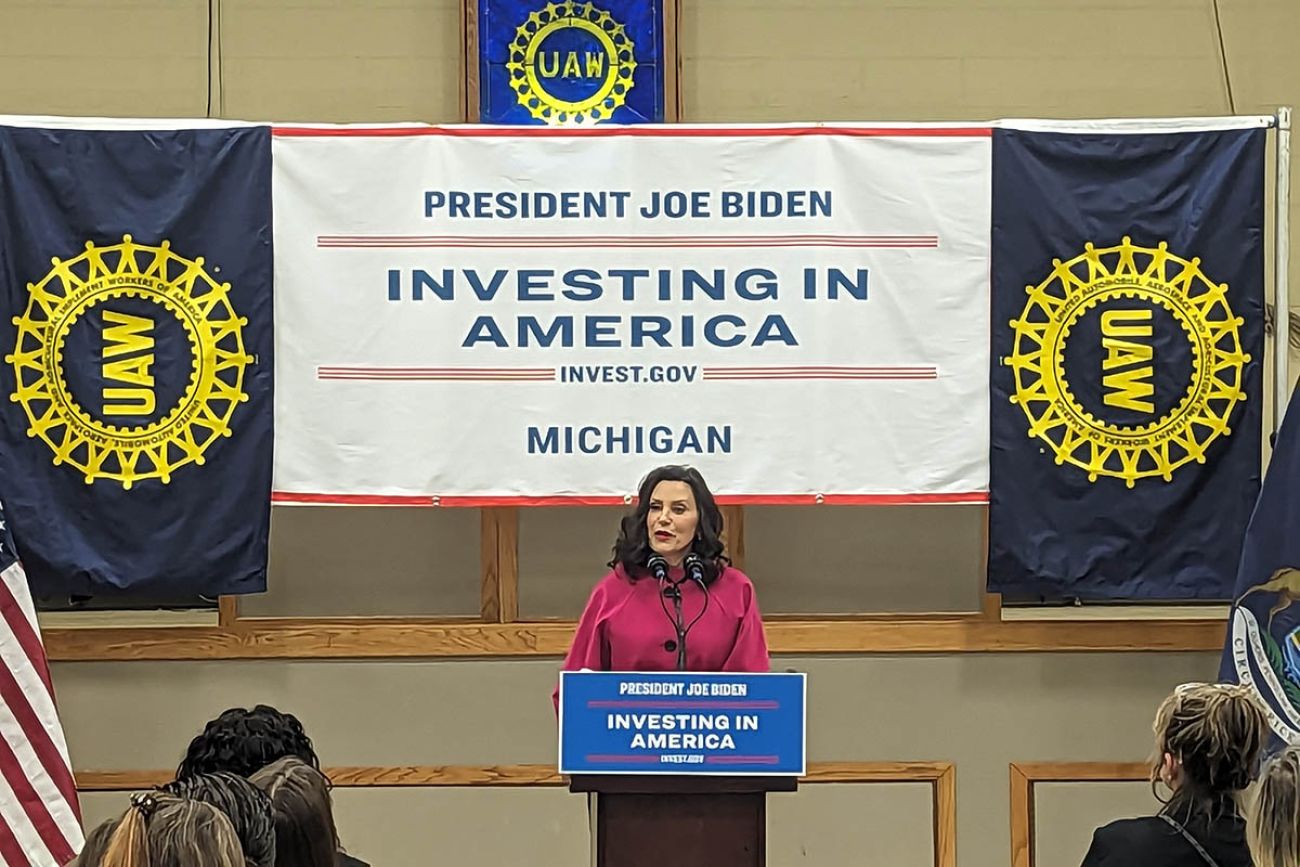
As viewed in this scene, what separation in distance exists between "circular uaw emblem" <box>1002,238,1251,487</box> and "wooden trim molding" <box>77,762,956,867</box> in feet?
3.48

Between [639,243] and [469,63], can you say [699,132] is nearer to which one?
[639,243]

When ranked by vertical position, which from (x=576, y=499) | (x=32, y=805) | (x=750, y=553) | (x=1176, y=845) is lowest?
(x=32, y=805)

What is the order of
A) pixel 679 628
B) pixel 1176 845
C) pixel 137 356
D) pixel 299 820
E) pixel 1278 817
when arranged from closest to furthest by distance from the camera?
pixel 1278 817 → pixel 299 820 → pixel 1176 845 → pixel 679 628 → pixel 137 356

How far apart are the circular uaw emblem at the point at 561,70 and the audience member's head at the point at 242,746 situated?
2526 mm

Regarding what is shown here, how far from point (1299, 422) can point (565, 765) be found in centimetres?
233

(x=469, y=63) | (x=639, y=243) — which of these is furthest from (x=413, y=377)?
(x=469, y=63)

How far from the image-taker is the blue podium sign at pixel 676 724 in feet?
11.7

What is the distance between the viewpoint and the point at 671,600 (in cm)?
409

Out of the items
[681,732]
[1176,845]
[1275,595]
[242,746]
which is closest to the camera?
[1176,845]

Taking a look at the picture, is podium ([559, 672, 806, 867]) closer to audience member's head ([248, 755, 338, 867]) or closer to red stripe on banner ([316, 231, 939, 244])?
audience member's head ([248, 755, 338, 867])

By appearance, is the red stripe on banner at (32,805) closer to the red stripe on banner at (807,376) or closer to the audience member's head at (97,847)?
the red stripe on banner at (807,376)

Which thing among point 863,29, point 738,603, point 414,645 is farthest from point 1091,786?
point 863,29

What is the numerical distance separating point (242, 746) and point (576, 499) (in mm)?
1860

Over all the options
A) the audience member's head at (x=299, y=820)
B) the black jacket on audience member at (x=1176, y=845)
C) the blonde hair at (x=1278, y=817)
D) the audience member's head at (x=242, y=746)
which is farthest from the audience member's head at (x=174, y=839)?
the black jacket on audience member at (x=1176, y=845)
